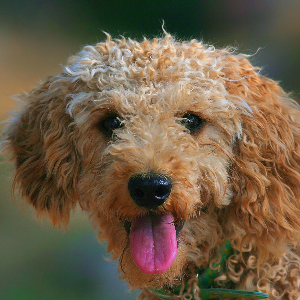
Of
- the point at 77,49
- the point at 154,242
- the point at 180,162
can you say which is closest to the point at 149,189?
the point at 180,162

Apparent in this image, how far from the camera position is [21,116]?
2572 mm

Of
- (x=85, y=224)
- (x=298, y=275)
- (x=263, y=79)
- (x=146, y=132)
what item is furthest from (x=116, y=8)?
(x=298, y=275)

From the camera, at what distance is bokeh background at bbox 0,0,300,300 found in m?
4.86

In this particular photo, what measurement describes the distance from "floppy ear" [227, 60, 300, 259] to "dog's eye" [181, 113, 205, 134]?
0.71 feet

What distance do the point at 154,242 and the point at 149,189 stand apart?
0.32m

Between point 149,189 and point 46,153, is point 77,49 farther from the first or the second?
point 149,189

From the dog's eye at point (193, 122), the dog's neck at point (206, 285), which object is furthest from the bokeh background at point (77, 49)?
the dog's eye at point (193, 122)

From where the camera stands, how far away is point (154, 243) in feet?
6.68

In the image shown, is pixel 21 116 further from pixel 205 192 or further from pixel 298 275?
pixel 298 275

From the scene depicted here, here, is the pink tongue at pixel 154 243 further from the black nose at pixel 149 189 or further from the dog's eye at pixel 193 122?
the dog's eye at pixel 193 122

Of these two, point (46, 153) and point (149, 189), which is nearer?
point (149, 189)

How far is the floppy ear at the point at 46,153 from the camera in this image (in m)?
2.32

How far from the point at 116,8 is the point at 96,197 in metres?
3.44

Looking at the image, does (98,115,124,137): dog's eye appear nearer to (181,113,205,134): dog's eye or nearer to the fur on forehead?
the fur on forehead
